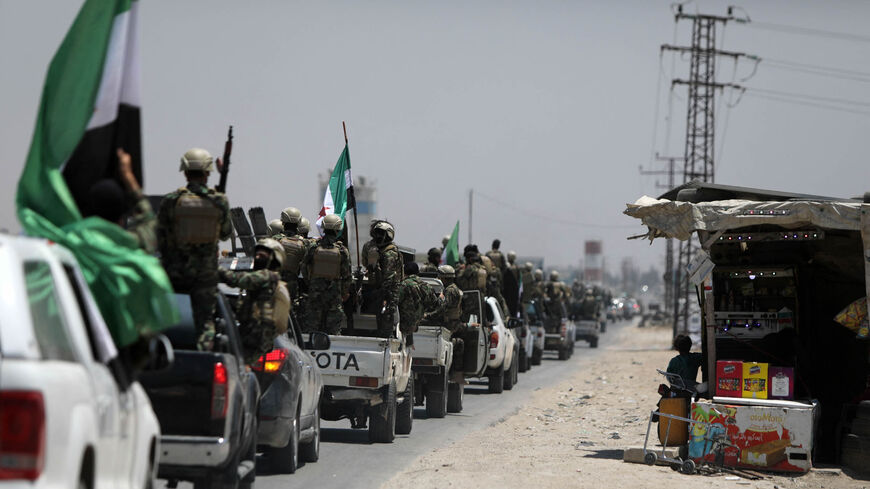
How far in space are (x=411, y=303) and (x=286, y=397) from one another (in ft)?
18.6

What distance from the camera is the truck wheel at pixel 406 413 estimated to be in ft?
55.5

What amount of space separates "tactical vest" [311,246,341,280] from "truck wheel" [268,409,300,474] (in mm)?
3369

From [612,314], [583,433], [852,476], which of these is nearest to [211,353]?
[852,476]

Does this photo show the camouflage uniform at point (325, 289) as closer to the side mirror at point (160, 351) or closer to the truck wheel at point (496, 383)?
the side mirror at point (160, 351)

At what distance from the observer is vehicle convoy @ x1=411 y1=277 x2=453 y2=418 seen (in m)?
18.7

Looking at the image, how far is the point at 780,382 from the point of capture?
14352 mm

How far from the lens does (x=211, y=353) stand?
864 cm

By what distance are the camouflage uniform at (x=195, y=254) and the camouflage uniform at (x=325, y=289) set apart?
503 centimetres

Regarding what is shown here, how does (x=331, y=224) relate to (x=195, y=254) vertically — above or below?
above

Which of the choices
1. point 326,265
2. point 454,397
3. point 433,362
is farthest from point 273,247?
point 454,397

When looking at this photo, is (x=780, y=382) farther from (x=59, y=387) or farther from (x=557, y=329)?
(x=557, y=329)

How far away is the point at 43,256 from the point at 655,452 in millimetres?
9897

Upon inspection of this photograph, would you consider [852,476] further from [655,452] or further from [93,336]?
[93,336]

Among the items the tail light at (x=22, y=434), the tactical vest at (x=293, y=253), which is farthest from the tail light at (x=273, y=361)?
the tail light at (x=22, y=434)
